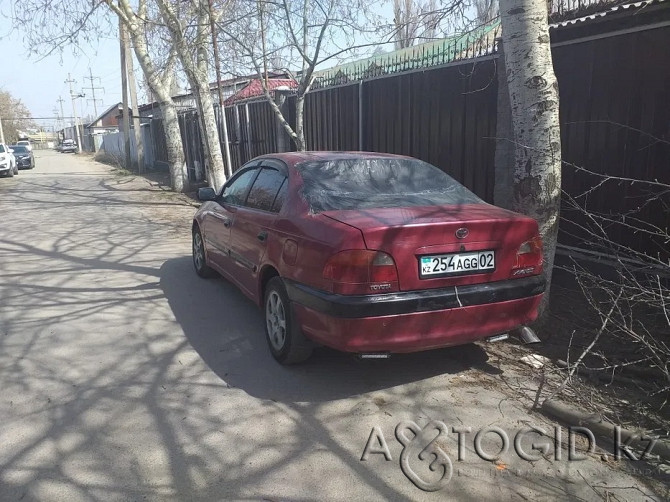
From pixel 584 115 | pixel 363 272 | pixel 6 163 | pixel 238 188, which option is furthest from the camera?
pixel 6 163

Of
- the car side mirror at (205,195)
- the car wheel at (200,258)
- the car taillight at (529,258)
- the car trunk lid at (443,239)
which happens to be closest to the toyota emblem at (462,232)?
the car trunk lid at (443,239)

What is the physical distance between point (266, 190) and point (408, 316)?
75.2 inches

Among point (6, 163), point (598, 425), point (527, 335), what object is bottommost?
point (598, 425)

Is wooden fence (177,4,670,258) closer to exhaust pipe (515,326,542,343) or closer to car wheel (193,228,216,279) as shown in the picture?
exhaust pipe (515,326,542,343)

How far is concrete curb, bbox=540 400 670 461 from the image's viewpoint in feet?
9.28

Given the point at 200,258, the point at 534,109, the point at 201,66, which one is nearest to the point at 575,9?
the point at 534,109

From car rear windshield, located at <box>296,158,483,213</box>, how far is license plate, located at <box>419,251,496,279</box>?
1.95ft

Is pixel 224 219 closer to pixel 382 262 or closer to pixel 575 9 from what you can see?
pixel 382 262

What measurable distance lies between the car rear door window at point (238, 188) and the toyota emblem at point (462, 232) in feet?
7.72

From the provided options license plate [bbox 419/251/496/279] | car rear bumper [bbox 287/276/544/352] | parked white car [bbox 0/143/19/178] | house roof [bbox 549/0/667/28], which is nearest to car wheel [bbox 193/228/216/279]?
car rear bumper [bbox 287/276/544/352]

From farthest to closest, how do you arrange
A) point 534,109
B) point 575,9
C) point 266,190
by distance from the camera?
1. point 575,9
2. point 266,190
3. point 534,109

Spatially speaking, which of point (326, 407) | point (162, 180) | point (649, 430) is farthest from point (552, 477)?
point (162, 180)

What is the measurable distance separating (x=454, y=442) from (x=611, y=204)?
127 inches

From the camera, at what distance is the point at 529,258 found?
365 centimetres
